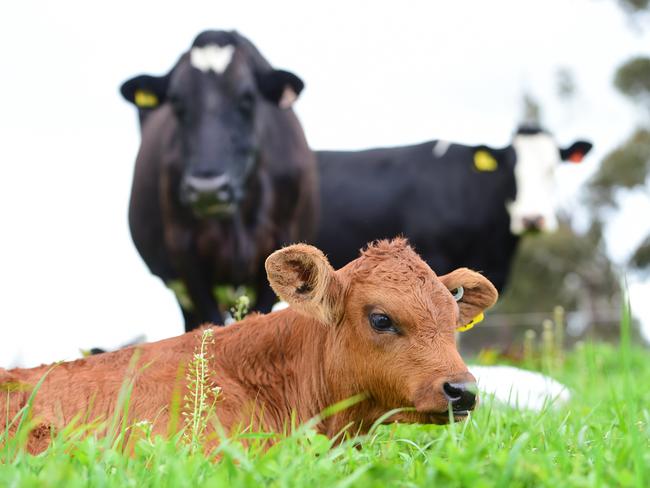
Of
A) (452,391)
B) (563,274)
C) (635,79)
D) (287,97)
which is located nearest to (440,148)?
(287,97)

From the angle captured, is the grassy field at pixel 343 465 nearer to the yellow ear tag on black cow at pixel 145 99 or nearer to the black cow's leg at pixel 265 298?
the black cow's leg at pixel 265 298

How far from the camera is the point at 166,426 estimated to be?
11.3 feet

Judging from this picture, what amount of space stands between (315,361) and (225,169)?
392 centimetres

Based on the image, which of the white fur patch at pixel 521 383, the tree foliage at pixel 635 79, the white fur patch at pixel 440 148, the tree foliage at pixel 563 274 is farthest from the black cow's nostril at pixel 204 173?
the tree foliage at pixel 563 274

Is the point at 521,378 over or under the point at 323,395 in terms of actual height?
under

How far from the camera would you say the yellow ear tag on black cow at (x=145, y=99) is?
8.52 m

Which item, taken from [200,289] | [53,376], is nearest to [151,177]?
[200,289]

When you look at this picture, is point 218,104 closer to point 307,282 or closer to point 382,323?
point 307,282

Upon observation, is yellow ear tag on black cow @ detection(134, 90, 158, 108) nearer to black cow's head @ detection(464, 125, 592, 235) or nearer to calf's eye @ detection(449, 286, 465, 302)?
calf's eye @ detection(449, 286, 465, 302)

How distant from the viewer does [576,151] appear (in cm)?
1414

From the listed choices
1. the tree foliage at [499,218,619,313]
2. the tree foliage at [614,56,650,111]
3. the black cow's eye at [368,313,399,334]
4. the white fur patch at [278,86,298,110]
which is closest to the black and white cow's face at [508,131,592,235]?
the white fur patch at [278,86,298,110]

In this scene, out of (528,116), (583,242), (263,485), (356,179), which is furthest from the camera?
(528,116)

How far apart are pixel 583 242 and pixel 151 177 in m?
30.8

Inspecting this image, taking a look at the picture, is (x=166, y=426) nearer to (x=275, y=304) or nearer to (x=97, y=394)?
(x=97, y=394)
